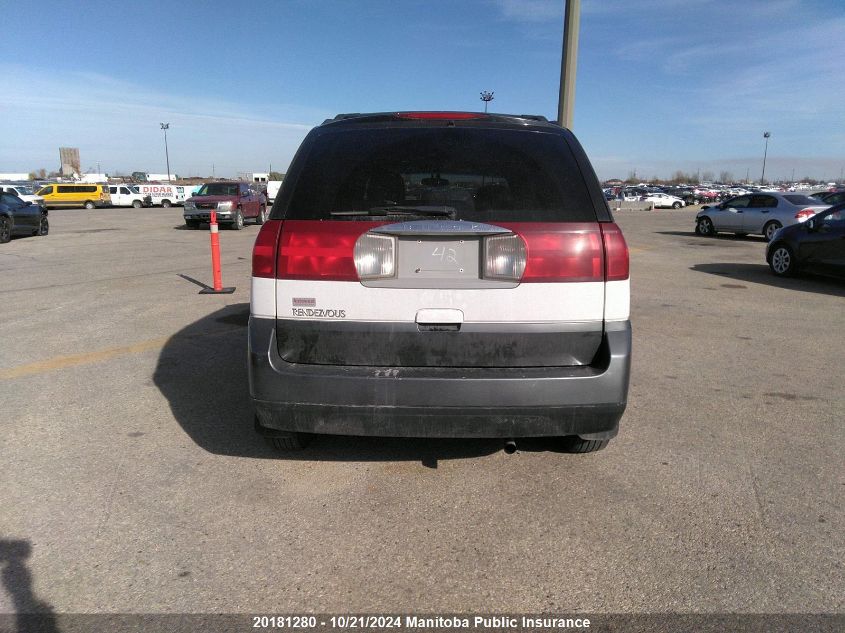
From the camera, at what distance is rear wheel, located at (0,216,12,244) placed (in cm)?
1734

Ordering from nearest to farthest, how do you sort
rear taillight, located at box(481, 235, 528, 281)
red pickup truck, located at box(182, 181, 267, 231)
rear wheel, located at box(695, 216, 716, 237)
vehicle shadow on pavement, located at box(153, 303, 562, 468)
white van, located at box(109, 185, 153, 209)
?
rear taillight, located at box(481, 235, 528, 281)
vehicle shadow on pavement, located at box(153, 303, 562, 468)
rear wheel, located at box(695, 216, 716, 237)
red pickup truck, located at box(182, 181, 267, 231)
white van, located at box(109, 185, 153, 209)

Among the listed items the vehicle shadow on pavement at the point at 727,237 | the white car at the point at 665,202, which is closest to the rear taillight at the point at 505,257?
the vehicle shadow on pavement at the point at 727,237

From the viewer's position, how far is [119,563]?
2.67 m

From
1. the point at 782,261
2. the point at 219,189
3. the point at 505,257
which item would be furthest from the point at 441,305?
the point at 219,189

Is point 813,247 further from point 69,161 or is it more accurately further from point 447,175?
point 69,161

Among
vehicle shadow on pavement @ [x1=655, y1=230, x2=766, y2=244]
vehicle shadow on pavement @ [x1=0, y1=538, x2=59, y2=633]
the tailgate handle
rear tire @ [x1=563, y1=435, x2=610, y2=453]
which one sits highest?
the tailgate handle

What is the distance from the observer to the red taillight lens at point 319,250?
2885mm

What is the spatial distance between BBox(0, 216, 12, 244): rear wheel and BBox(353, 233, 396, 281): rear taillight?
1849cm

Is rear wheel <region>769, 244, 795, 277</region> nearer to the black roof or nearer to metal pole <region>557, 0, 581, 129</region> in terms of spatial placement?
metal pole <region>557, 0, 581, 129</region>

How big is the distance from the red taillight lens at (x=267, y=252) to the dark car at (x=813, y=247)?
1045 centimetres

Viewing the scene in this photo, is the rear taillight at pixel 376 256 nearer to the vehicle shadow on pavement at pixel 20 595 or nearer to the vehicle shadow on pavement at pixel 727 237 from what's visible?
the vehicle shadow on pavement at pixel 20 595

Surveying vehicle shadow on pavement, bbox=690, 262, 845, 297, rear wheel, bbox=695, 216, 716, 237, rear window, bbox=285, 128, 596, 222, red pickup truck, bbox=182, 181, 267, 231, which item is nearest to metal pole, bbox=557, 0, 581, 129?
vehicle shadow on pavement, bbox=690, 262, 845, 297

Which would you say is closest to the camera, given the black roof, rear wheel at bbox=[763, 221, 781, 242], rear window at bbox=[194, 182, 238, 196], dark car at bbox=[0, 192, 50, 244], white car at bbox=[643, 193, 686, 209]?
the black roof

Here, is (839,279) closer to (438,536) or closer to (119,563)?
(438,536)
